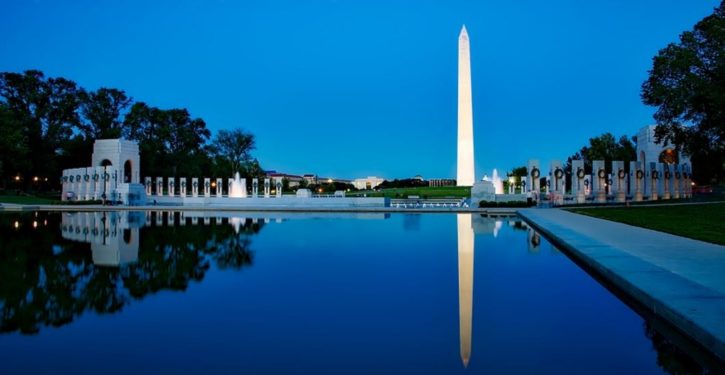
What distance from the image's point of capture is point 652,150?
45.7m

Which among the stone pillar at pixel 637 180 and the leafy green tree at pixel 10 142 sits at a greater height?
the leafy green tree at pixel 10 142

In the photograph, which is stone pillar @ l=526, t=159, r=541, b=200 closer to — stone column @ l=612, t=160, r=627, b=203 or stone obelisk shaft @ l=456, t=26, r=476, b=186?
stone column @ l=612, t=160, r=627, b=203

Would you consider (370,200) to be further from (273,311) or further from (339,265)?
(273,311)

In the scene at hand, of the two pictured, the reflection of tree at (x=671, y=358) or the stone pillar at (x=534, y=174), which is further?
the stone pillar at (x=534, y=174)

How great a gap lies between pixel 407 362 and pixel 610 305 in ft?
11.5

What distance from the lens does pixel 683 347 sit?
189 inches

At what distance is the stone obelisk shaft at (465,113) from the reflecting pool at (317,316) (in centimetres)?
3933

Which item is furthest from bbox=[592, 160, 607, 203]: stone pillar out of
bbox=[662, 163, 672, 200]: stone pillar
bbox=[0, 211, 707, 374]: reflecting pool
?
bbox=[0, 211, 707, 374]: reflecting pool

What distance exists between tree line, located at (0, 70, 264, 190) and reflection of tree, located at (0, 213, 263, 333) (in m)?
39.6

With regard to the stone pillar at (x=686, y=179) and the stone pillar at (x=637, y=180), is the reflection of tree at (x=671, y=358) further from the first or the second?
the stone pillar at (x=686, y=179)

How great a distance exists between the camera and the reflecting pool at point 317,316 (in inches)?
175

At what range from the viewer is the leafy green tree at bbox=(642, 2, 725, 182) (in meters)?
17.7

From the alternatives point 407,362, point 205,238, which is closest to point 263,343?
point 407,362

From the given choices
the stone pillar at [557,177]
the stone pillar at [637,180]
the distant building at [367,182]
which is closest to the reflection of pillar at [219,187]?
the stone pillar at [557,177]
